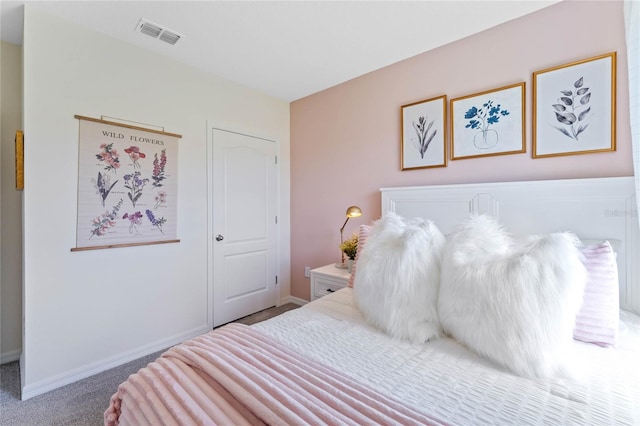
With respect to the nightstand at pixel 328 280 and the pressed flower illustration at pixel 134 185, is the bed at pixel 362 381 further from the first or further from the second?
the pressed flower illustration at pixel 134 185

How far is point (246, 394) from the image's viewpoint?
0.83 m

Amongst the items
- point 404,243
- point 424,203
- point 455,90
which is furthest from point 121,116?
point 455,90

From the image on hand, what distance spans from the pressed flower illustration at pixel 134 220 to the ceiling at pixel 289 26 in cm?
136

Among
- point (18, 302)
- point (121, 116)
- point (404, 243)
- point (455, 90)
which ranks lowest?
point (18, 302)

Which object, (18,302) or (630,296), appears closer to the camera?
(630,296)

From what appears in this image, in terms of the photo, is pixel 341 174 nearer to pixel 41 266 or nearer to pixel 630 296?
pixel 630 296

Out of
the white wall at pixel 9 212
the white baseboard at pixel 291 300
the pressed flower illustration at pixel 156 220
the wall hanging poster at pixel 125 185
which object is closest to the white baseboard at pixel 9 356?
the white wall at pixel 9 212

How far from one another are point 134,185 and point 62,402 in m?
1.48

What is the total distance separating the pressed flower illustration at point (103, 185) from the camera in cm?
204

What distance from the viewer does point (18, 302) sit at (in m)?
2.17

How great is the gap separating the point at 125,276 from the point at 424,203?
2440mm

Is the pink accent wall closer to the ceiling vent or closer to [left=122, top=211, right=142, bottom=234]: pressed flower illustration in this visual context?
the ceiling vent

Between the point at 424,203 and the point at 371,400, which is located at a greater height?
the point at 424,203

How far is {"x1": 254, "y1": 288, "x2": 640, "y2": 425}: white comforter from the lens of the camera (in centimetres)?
79
